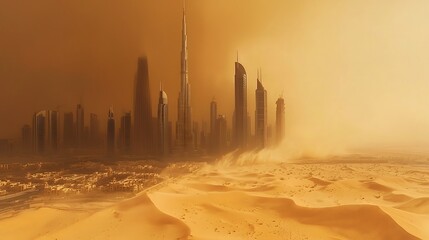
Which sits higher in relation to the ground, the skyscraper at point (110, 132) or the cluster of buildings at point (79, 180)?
the skyscraper at point (110, 132)

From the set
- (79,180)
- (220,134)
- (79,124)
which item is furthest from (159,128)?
(79,180)

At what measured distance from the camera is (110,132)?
24.8 feet

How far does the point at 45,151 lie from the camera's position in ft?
24.0

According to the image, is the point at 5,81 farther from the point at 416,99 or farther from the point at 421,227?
the point at 416,99

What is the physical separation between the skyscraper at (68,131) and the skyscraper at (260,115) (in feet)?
11.7

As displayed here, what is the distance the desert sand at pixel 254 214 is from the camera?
3080 mm

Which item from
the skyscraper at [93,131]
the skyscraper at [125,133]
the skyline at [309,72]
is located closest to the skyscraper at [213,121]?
the skyline at [309,72]

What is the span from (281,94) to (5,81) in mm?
5170

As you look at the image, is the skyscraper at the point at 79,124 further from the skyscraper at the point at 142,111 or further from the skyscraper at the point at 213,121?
the skyscraper at the point at 213,121

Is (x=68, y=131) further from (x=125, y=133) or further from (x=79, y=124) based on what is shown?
(x=125, y=133)

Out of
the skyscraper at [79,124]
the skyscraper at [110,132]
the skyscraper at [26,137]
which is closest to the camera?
the skyscraper at [26,137]

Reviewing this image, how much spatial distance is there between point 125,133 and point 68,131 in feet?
3.45

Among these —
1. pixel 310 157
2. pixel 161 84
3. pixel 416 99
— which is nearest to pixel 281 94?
pixel 310 157

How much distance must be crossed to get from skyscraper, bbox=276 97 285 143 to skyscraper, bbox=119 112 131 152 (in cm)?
293
